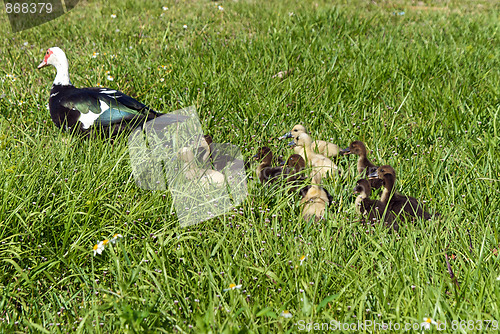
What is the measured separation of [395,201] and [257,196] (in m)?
0.92

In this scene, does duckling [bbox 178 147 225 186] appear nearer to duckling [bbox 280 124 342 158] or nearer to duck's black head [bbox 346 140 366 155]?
duckling [bbox 280 124 342 158]

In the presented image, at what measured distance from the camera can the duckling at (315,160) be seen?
3.71 meters

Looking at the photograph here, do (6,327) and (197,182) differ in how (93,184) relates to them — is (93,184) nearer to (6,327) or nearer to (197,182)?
(197,182)

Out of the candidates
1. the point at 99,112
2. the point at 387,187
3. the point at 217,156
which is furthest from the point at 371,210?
the point at 99,112

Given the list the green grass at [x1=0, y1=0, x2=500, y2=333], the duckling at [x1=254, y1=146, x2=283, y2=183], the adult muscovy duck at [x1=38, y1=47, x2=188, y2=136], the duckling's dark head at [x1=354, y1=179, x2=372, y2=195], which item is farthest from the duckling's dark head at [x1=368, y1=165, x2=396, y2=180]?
the adult muscovy duck at [x1=38, y1=47, x2=188, y2=136]

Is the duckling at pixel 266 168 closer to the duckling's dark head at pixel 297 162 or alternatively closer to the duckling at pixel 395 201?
the duckling's dark head at pixel 297 162

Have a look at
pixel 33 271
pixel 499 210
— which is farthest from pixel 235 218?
pixel 499 210

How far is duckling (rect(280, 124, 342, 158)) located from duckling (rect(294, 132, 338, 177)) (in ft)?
0.23

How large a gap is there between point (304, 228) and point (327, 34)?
445 cm

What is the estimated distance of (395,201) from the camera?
3.28 m

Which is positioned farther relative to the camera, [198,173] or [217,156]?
[217,156]

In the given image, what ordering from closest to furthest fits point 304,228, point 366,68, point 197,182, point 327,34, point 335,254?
point 335,254
point 304,228
point 197,182
point 366,68
point 327,34

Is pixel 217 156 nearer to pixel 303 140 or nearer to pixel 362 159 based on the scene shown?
pixel 303 140

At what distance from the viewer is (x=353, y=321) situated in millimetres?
2314
